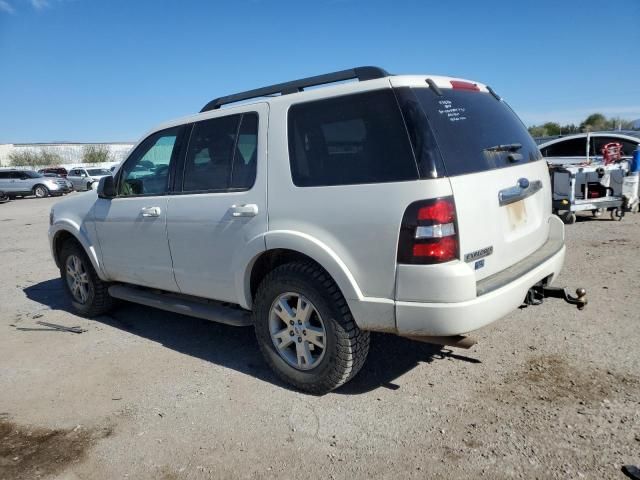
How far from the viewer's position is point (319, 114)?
3.35m

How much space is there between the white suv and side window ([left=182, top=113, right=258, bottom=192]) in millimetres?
13

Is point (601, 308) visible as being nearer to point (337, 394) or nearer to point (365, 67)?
point (337, 394)

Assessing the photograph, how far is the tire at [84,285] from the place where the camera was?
17.5 feet

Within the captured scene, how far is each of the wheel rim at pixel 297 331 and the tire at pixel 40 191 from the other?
30.3 m

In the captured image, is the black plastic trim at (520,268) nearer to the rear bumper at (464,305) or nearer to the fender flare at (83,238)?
the rear bumper at (464,305)

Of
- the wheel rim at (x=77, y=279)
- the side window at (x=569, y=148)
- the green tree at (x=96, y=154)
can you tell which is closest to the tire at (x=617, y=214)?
the side window at (x=569, y=148)

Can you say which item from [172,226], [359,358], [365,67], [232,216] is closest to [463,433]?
[359,358]

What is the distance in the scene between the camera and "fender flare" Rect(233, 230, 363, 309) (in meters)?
3.07

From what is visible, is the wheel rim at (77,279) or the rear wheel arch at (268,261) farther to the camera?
the wheel rim at (77,279)

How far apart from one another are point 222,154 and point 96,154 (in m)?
74.8

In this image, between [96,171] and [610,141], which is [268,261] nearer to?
[610,141]

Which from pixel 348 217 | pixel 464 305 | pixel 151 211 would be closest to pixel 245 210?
pixel 348 217

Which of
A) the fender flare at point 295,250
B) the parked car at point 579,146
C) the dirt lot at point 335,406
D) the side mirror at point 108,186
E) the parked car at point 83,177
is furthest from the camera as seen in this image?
the parked car at point 83,177

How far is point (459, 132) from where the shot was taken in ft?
10.1
